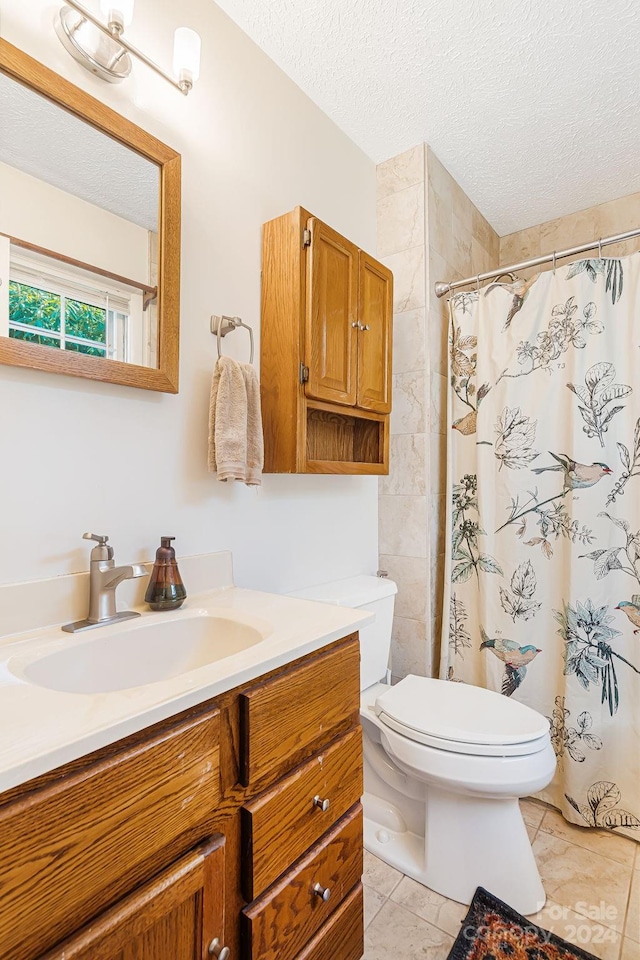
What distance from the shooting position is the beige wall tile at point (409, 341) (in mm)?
1899

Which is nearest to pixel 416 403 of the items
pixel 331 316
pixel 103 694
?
pixel 331 316

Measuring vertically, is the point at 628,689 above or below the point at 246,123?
below

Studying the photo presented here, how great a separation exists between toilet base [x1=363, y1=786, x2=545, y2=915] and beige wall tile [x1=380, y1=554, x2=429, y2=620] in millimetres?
644

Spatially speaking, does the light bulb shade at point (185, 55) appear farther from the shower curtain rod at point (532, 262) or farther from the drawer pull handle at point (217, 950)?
the drawer pull handle at point (217, 950)

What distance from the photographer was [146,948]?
0.61 m

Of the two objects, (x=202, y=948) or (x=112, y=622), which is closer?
(x=202, y=948)

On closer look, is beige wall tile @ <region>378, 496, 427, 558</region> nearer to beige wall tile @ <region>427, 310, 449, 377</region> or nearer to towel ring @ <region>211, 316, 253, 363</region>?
beige wall tile @ <region>427, 310, 449, 377</region>

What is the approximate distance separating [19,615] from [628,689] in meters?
1.76

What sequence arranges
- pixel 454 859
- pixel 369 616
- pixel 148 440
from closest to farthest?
pixel 369 616
pixel 148 440
pixel 454 859

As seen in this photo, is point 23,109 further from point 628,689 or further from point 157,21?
point 628,689

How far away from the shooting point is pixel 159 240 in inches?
45.0

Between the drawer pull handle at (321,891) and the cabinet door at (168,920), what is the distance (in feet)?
0.74

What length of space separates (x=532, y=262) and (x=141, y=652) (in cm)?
181

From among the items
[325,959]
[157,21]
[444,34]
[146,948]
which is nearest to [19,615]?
[146,948]
